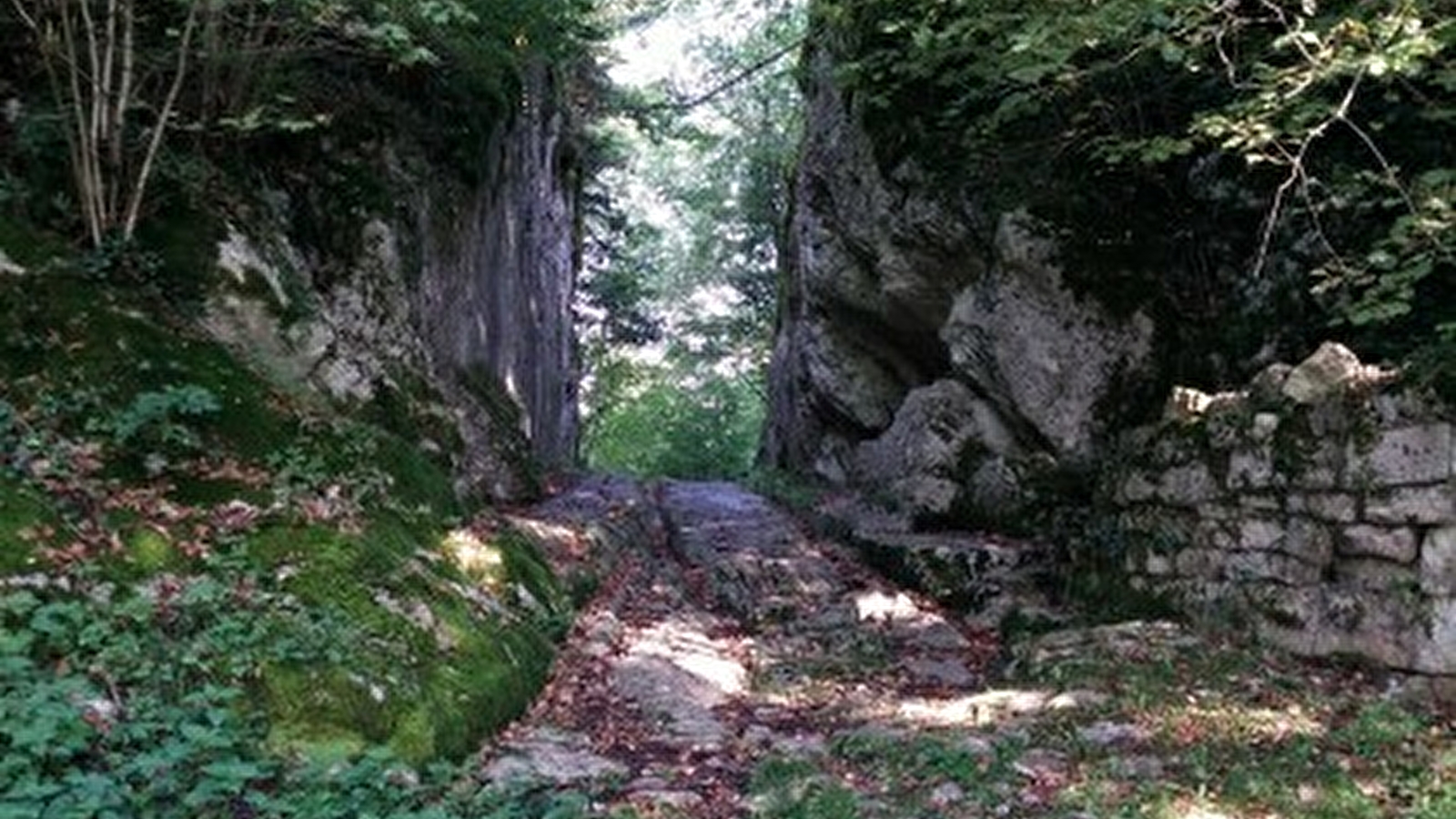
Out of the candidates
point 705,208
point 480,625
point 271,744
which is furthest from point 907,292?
point 705,208

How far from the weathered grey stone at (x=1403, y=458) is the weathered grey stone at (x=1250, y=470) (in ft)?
2.09

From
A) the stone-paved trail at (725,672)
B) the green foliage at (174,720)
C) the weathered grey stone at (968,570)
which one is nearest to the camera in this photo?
the green foliage at (174,720)

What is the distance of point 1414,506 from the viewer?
637 cm

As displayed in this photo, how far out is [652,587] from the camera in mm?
11039

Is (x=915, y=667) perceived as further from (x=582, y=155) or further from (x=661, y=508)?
(x=582, y=155)

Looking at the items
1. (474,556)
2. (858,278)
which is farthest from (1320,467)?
(858,278)

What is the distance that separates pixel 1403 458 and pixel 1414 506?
0.29 m

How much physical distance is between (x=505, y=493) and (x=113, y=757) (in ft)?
32.6

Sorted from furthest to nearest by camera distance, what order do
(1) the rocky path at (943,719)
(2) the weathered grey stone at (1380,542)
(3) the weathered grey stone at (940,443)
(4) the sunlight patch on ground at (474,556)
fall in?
1. (3) the weathered grey stone at (940,443)
2. (4) the sunlight patch on ground at (474,556)
3. (2) the weathered grey stone at (1380,542)
4. (1) the rocky path at (943,719)

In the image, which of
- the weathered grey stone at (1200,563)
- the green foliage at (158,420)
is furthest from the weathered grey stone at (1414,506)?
the green foliage at (158,420)

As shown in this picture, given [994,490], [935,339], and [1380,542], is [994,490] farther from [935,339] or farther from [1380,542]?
[1380,542]

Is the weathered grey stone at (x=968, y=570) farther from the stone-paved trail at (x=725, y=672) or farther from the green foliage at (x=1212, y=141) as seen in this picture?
the green foliage at (x=1212, y=141)

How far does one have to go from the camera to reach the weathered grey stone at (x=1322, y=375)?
717 cm

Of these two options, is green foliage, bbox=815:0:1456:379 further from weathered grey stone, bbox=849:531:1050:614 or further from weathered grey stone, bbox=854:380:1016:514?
weathered grey stone, bbox=849:531:1050:614
